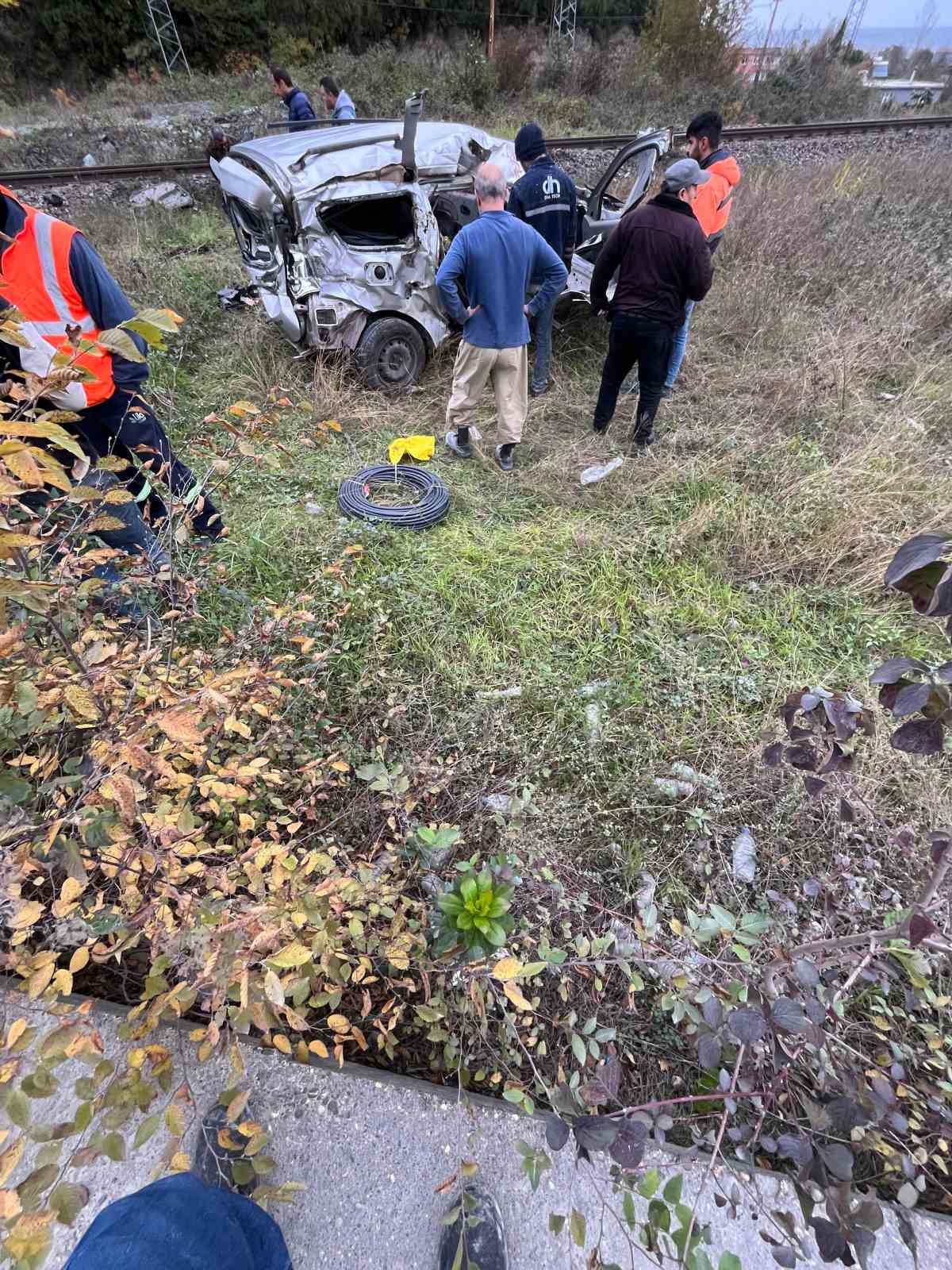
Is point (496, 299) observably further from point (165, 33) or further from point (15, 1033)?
point (165, 33)

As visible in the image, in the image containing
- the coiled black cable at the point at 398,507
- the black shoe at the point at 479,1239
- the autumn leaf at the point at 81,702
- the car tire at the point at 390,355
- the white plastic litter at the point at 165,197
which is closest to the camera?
the autumn leaf at the point at 81,702

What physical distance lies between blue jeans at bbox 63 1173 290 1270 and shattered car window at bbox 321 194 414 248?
16.2 ft

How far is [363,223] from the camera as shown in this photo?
465cm

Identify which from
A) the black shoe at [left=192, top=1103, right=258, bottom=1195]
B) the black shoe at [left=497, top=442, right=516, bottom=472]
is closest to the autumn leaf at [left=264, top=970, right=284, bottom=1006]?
the black shoe at [left=192, top=1103, right=258, bottom=1195]

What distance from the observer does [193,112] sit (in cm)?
1230

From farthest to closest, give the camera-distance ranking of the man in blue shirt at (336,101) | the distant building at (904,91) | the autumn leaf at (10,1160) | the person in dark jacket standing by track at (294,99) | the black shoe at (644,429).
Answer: the distant building at (904,91) → the man in blue shirt at (336,101) → the person in dark jacket standing by track at (294,99) → the black shoe at (644,429) → the autumn leaf at (10,1160)

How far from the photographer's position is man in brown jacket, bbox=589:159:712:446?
352 centimetres

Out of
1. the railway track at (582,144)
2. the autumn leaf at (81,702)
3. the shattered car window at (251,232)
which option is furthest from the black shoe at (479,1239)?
the railway track at (582,144)

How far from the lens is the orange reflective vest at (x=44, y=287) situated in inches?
88.5

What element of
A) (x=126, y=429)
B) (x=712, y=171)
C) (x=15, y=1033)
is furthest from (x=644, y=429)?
(x=15, y=1033)

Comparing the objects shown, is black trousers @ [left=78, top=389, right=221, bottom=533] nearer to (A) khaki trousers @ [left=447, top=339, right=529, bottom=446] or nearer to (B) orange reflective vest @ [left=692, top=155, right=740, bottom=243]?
(A) khaki trousers @ [left=447, top=339, right=529, bottom=446]

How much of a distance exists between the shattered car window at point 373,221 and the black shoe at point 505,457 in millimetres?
1708

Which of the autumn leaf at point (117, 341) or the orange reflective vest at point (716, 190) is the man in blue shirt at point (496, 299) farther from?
the autumn leaf at point (117, 341)

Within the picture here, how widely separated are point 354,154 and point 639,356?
239 cm
